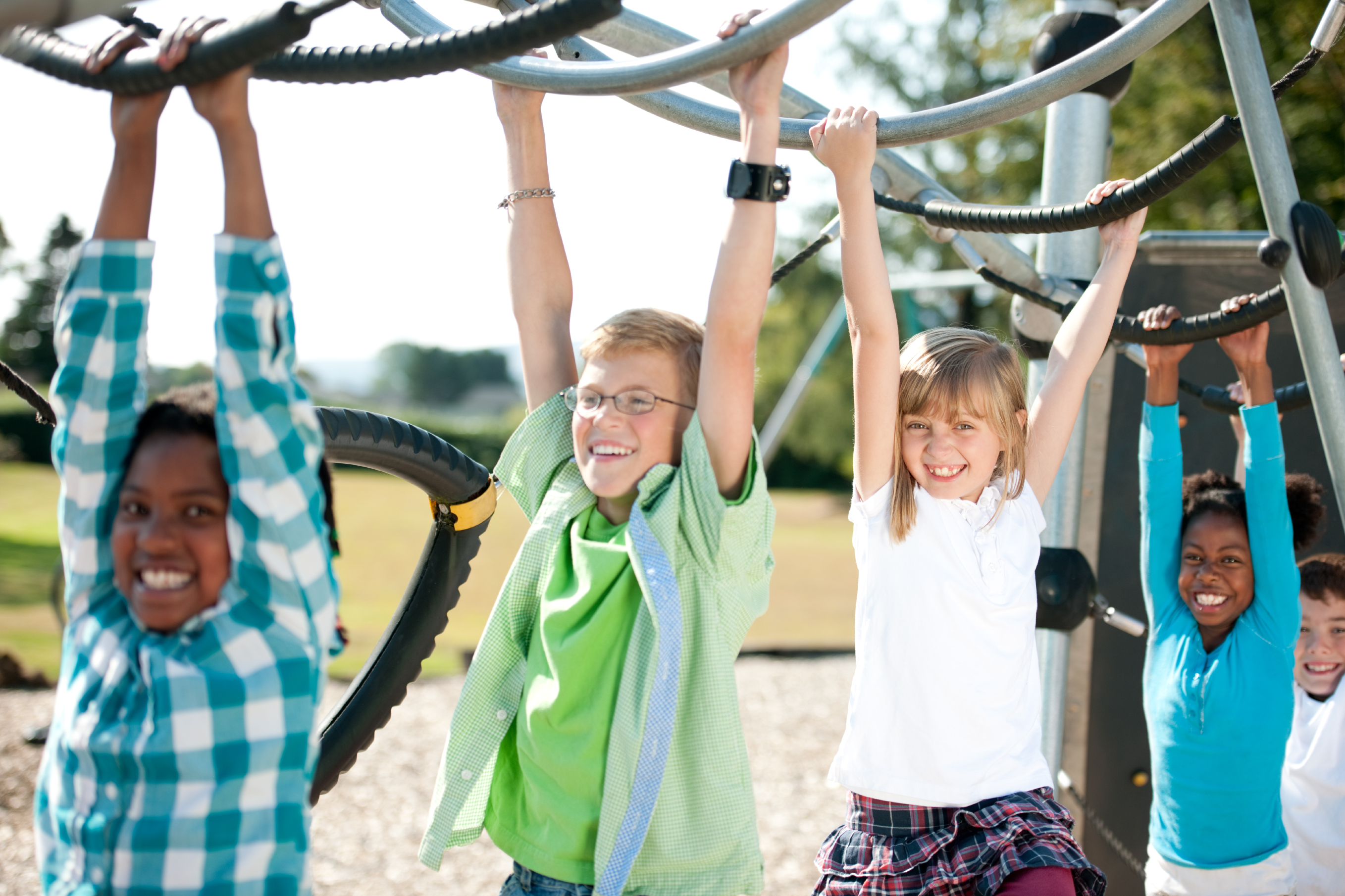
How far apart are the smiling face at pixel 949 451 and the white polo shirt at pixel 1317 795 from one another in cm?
107

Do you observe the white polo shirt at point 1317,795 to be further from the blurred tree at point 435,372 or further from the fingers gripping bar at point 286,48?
the blurred tree at point 435,372

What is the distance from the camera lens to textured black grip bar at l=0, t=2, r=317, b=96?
3.24ft

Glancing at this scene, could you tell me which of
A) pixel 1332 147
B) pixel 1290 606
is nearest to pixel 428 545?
pixel 1290 606

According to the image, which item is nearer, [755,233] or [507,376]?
[755,233]

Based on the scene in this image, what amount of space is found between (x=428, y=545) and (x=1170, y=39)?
29.9 ft

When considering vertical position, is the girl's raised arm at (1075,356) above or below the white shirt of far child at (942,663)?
above

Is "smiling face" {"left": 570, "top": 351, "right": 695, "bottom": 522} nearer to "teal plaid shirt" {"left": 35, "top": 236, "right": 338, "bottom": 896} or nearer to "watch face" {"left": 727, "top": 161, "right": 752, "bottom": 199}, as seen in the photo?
"watch face" {"left": 727, "top": 161, "right": 752, "bottom": 199}

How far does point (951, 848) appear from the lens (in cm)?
160

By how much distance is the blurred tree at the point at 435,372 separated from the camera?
58500 millimetres

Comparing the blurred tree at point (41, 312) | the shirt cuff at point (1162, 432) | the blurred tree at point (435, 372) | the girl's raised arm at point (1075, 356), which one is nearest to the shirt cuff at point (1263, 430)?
the shirt cuff at point (1162, 432)

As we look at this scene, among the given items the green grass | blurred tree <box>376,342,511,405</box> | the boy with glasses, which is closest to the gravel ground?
the green grass

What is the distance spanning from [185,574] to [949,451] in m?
1.07

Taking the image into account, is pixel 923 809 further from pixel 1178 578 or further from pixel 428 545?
pixel 428 545

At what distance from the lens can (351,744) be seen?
2.24 metres
